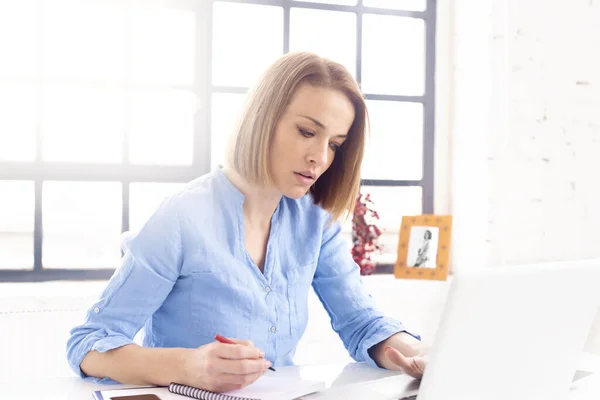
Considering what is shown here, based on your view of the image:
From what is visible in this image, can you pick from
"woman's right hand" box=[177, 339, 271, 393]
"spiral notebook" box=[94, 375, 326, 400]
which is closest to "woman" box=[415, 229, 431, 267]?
"spiral notebook" box=[94, 375, 326, 400]

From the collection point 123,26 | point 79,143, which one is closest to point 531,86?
point 123,26

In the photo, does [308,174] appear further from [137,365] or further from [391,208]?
[391,208]

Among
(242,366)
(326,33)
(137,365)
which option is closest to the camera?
(242,366)

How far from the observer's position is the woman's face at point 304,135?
1.33 metres

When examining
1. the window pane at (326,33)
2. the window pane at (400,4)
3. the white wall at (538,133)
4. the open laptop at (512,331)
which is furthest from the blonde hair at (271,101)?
the window pane at (400,4)

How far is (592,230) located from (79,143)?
2.10 meters

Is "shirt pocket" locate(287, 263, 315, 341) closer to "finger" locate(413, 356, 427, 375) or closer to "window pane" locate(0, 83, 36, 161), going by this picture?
"finger" locate(413, 356, 427, 375)

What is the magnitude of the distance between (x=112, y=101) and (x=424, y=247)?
138 centimetres

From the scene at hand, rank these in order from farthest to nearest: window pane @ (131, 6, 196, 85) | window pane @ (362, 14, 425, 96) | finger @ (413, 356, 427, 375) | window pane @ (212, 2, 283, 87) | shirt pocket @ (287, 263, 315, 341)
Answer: window pane @ (362, 14, 425, 96)
window pane @ (212, 2, 283, 87)
window pane @ (131, 6, 196, 85)
shirt pocket @ (287, 263, 315, 341)
finger @ (413, 356, 427, 375)

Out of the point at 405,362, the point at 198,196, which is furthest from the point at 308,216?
the point at 405,362

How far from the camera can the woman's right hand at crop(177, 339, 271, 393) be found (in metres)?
0.98

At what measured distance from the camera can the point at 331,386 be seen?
3.67ft

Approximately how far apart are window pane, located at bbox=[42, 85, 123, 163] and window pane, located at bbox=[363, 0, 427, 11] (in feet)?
3.88

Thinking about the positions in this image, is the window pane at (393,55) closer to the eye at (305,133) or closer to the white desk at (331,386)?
the eye at (305,133)
